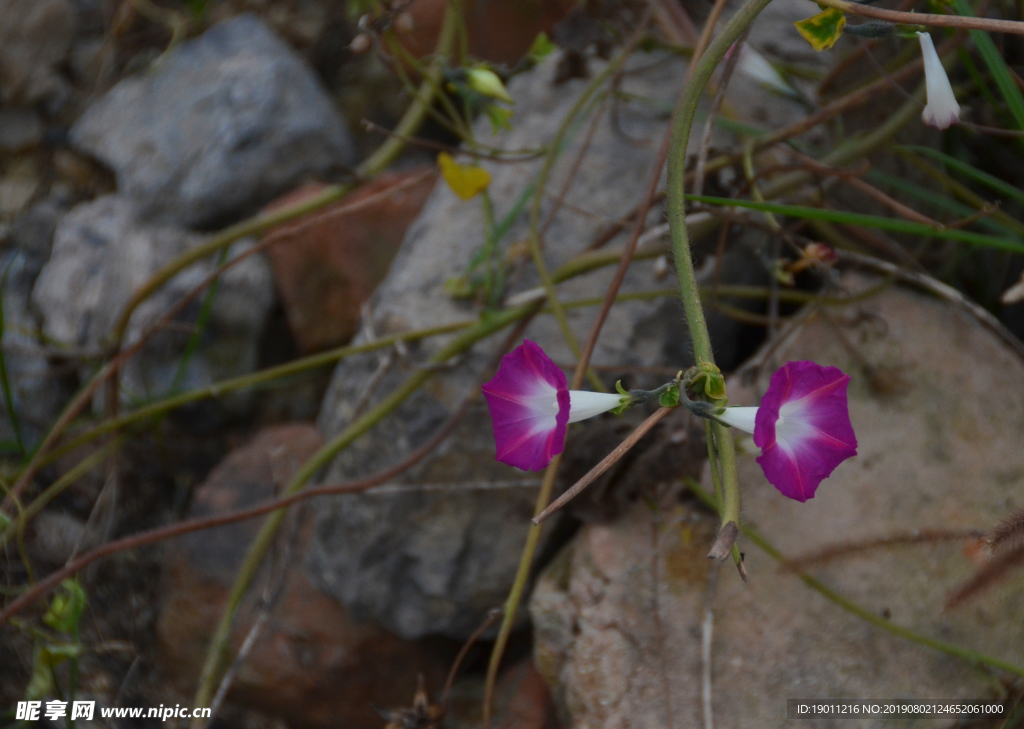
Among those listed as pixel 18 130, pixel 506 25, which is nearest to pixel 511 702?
pixel 506 25

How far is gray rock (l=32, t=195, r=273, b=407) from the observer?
5.46 ft

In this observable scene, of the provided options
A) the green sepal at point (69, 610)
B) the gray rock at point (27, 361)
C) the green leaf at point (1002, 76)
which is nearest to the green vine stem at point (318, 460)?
the green sepal at point (69, 610)

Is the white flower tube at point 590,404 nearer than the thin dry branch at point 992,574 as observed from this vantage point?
Yes

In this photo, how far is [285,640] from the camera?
4.57 feet

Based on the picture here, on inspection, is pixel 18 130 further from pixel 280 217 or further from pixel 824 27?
pixel 824 27

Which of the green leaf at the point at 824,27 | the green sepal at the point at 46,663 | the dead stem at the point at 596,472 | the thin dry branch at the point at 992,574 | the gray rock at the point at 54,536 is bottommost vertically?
the gray rock at the point at 54,536

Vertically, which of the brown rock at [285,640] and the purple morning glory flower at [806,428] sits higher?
the purple morning glory flower at [806,428]

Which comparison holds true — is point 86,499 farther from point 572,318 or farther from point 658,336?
point 658,336

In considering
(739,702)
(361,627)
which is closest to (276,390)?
(361,627)

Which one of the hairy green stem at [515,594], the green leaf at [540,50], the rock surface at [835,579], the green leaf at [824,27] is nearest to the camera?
the green leaf at [824,27]

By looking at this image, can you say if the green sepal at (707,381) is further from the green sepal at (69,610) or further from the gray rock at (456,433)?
the green sepal at (69,610)

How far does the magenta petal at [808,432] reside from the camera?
0.55 metres

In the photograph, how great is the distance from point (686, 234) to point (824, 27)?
0.26m

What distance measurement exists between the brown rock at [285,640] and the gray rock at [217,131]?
2.37 feet
